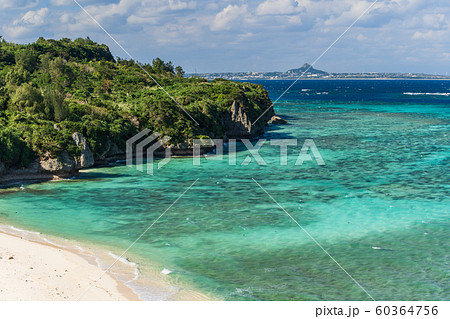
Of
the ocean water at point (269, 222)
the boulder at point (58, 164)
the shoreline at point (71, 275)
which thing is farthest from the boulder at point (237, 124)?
the shoreline at point (71, 275)

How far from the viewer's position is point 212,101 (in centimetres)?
5966

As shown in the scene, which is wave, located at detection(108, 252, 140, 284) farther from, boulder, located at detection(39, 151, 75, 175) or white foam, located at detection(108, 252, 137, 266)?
boulder, located at detection(39, 151, 75, 175)

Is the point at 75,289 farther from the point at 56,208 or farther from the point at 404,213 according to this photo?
the point at 404,213

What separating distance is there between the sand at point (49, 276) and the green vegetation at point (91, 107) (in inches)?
608

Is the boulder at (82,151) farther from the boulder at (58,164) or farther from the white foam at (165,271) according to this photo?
the white foam at (165,271)

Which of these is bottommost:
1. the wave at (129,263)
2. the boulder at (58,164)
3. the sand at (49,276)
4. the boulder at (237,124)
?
the wave at (129,263)

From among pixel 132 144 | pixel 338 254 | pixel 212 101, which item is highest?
pixel 212 101

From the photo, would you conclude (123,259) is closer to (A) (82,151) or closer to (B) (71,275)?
(B) (71,275)

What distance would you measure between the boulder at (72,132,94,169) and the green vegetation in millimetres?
546

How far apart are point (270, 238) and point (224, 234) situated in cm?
239

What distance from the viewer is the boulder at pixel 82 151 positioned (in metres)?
37.8

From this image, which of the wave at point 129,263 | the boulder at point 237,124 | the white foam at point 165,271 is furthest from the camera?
the boulder at point 237,124

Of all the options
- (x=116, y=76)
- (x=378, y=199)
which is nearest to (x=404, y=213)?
(x=378, y=199)

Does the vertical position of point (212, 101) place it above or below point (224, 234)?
above
